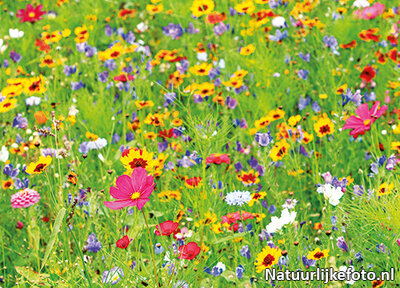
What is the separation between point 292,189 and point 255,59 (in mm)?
815

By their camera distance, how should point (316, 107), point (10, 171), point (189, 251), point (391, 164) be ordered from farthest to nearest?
point (316, 107), point (10, 171), point (391, 164), point (189, 251)

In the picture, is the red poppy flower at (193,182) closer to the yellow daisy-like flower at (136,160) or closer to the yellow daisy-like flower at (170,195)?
the yellow daisy-like flower at (170,195)

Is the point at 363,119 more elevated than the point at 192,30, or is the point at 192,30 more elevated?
the point at 363,119

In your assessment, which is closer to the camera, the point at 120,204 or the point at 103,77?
the point at 120,204

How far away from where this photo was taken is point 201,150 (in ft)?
4.42

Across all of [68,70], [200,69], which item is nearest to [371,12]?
[200,69]

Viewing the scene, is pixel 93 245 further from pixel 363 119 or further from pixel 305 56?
pixel 305 56

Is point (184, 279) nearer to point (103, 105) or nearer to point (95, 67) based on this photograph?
point (103, 105)

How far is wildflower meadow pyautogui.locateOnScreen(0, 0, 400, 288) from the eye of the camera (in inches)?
48.0

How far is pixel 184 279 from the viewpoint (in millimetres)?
1156

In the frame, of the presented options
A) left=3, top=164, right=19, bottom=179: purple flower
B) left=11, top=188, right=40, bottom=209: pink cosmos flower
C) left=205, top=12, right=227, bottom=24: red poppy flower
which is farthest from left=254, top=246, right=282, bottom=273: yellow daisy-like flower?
left=205, top=12, right=227, bottom=24: red poppy flower

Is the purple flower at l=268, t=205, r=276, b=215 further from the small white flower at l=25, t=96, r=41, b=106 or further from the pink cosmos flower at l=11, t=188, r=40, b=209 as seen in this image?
the small white flower at l=25, t=96, r=41, b=106

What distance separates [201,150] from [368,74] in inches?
46.3

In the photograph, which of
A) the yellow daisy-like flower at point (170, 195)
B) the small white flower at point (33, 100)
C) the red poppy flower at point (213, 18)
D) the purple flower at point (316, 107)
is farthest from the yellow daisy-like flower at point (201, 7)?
the yellow daisy-like flower at point (170, 195)
